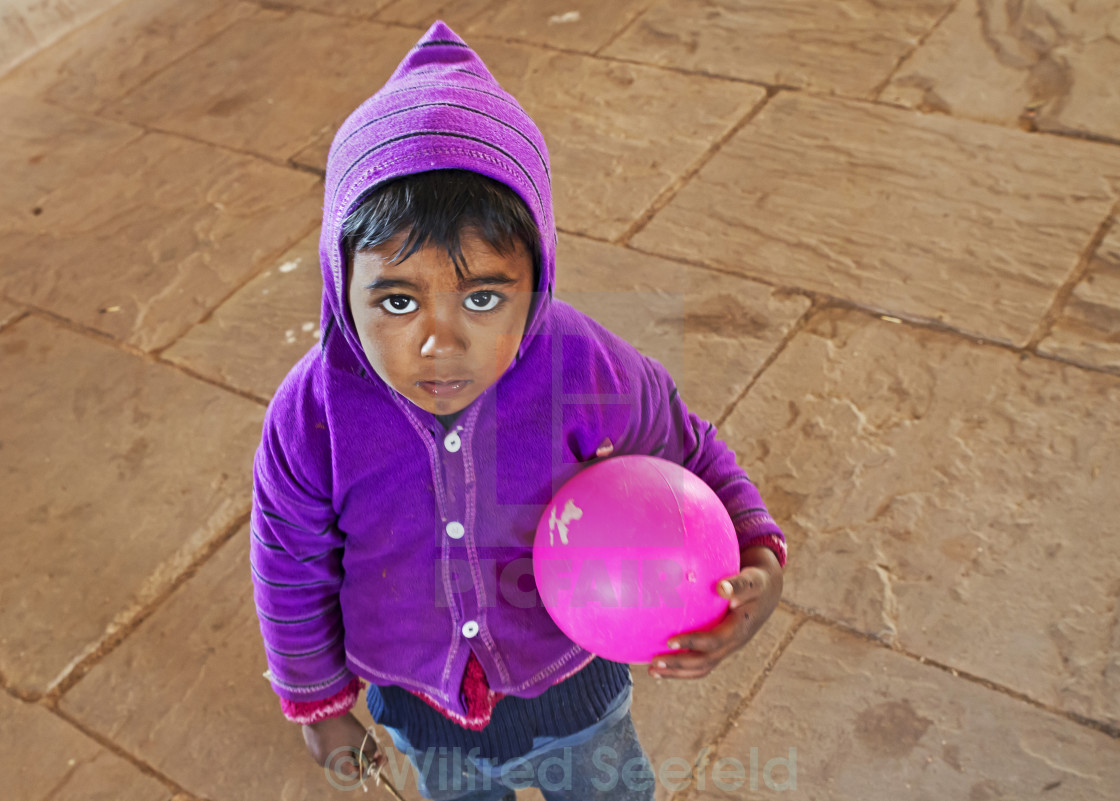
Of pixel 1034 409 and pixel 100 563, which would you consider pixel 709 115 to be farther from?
pixel 100 563

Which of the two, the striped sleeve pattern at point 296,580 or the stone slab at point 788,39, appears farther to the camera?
the stone slab at point 788,39

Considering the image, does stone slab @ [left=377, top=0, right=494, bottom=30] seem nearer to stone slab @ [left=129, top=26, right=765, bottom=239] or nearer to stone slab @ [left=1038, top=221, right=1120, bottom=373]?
stone slab @ [left=129, top=26, right=765, bottom=239]

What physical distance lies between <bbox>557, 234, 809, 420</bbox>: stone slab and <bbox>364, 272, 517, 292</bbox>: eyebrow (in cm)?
150

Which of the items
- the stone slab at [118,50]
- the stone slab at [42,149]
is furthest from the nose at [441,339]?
the stone slab at [118,50]

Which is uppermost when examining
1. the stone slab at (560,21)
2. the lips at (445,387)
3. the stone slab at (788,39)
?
the lips at (445,387)

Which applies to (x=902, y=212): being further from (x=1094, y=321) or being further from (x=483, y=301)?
(x=483, y=301)

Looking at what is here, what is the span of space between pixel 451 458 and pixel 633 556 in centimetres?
25

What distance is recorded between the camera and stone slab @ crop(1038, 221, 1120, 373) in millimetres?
2639

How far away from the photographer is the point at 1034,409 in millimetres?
2525

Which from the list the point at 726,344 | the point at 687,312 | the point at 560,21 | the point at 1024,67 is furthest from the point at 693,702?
the point at 560,21

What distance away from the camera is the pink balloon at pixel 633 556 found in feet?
4.23

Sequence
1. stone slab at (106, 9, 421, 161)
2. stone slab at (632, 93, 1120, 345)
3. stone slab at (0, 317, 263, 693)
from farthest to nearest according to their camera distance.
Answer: stone slab at (106, 9, 421, 161) → stone slab at (632, 93, 1120, 345) → stone slab at (0, 317, 263, 693)

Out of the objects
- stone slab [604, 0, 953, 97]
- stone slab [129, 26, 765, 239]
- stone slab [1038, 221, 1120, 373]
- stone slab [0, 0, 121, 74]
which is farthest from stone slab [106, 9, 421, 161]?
stone slab [1038, 221, 1120, 373]

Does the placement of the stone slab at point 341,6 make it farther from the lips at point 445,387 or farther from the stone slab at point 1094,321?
the lips at point 445,387
